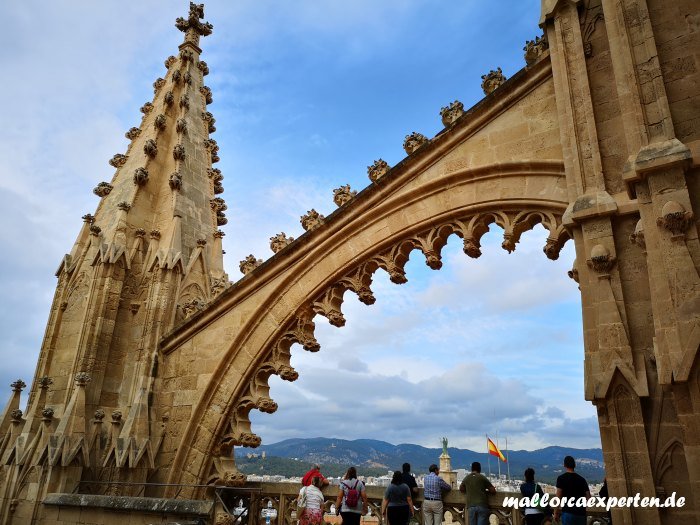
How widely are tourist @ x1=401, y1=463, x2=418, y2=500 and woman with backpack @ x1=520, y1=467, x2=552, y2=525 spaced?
5.50ft

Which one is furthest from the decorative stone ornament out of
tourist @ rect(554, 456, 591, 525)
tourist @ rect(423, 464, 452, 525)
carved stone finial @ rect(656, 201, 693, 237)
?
carved stone finial @ rect(656, 201, 693, 237)

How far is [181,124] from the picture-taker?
14234 mm

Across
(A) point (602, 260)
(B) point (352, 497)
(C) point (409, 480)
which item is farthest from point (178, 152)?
(A) point (602, 260)

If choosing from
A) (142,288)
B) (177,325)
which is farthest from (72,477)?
(142,288)

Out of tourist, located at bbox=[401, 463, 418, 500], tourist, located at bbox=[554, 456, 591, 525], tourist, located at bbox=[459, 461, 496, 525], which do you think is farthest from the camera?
tourist, located at bbox=[401, 463, 418, 500]

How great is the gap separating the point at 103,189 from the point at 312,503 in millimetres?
10188

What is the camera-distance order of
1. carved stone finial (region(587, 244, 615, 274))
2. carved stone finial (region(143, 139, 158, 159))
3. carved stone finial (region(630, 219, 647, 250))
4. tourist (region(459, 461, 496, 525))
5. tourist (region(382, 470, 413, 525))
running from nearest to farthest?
carved stone finial (region(630, 219, 647, 250)) → carved stone finial (region(587, 244, 615, 274)) → tourist (region(459, 461, 496, 525)) → tourist (region(382, 470, 413, 525)) → carved stone finial (region(143, 139, 158, 159))

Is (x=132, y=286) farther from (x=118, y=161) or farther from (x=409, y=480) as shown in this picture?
(x=409, y=480)

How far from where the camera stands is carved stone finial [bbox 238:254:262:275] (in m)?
10.4

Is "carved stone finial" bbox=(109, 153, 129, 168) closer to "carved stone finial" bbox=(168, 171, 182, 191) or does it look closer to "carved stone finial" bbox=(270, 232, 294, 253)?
"carved stone finial" bbox=(168, 171, 182, 191)

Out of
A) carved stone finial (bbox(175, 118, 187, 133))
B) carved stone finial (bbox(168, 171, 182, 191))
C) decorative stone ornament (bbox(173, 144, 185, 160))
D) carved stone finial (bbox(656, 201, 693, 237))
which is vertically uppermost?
carved stone finial (bbox(175, 118, 187, 133))

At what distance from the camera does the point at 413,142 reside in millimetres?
8906

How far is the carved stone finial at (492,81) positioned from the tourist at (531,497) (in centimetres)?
552

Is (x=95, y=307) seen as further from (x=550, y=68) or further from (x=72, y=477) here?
(x=550, y=68)
